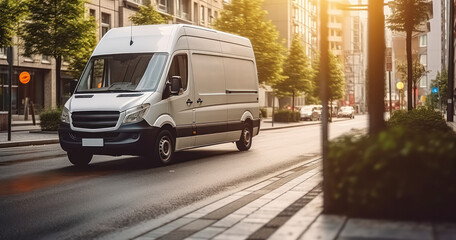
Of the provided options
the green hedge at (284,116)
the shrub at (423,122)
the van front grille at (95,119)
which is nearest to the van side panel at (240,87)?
the shrub at (423,122)

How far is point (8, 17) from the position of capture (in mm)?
26156

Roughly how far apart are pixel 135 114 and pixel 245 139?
18.0 ft

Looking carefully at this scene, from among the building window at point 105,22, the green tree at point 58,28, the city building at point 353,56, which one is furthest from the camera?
the city building at point 353,56

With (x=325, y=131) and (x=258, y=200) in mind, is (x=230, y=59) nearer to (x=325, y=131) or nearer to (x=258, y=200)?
(x=258, y=200)

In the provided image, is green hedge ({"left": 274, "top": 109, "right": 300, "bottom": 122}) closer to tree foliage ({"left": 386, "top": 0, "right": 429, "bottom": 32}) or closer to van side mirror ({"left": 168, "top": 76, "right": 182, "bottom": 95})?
tree foliage ({"left": 386, "top": 0, "right": 429, "bottom": 32})

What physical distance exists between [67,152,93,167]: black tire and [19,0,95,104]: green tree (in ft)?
51.7

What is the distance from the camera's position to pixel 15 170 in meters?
11.7

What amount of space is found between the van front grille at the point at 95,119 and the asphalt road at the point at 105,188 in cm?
83

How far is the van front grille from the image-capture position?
11570mm

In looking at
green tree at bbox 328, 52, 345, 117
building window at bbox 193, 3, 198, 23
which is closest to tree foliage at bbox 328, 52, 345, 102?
green tree at bbox 328, 52, 345, 117

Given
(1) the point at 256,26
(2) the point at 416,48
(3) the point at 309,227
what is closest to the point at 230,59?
(3) the point at 309,227

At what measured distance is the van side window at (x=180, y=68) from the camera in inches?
505

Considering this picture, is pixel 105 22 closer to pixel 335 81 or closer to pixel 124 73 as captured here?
pixel 335 81

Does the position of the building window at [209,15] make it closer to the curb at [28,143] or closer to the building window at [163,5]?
the building window at [163,5]
